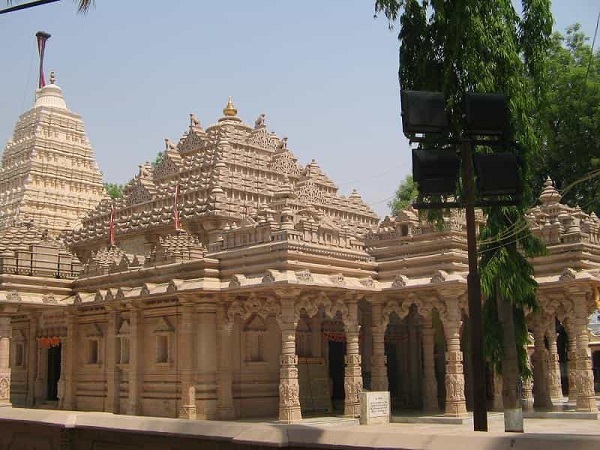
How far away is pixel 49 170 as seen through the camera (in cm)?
4362

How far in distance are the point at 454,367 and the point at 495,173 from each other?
14.1 metres

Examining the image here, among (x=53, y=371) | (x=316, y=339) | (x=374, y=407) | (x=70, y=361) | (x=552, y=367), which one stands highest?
(x=316, y=339)

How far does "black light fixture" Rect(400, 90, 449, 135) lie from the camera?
8.41m

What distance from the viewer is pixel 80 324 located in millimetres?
27812

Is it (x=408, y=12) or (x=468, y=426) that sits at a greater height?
(x=408, y=12)

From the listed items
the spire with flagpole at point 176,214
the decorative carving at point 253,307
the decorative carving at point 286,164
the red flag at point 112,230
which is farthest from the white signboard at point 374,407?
the red flag at point 112,230

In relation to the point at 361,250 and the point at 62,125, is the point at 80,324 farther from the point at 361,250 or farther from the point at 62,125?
the point at 62,125

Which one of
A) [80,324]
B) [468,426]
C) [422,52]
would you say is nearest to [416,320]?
[468,426]

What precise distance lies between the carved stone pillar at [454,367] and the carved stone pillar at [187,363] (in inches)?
282

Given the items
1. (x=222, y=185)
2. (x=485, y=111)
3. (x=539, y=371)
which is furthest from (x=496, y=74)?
(x=222, y=185)

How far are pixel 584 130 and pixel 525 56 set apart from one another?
2395 cm

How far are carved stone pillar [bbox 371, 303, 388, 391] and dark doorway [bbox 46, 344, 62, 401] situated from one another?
1287 cm

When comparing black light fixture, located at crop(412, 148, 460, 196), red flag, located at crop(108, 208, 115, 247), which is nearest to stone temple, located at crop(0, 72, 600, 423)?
red flag, located at crop(108, 208, 115, 247)

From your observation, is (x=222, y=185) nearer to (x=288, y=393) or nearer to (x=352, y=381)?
(x=352, y=381)
